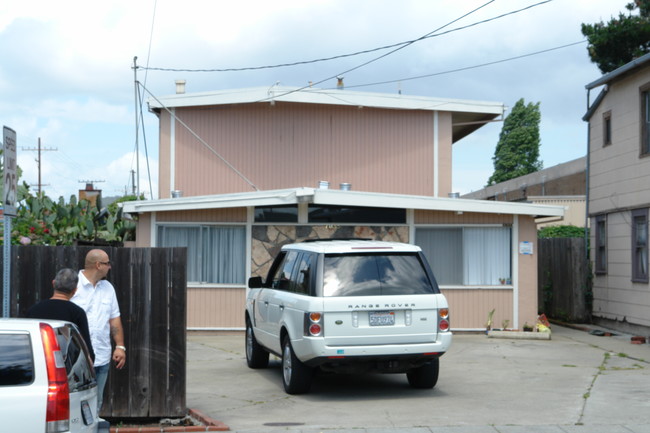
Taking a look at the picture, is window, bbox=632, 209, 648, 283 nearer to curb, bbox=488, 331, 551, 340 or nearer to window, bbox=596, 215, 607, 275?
window, bbox=596, 215, 607, 275

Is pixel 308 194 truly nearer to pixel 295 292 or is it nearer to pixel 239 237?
pixel 239 237

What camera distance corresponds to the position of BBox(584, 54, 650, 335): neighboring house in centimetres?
1870

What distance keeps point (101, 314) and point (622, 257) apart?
14664 millimetres

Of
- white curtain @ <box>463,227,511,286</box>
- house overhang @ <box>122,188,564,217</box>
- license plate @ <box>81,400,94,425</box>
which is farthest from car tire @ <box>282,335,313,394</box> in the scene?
white curtain @ <box>463,227,511,286</box>

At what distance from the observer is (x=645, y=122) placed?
1872 cm

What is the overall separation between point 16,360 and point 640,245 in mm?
15787

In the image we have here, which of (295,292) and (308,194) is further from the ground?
(308,194)

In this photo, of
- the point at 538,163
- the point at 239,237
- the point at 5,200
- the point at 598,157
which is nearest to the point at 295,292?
the point at 5,200

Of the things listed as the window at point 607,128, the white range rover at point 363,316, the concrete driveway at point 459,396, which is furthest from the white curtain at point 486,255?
the white range rover at point 363,316

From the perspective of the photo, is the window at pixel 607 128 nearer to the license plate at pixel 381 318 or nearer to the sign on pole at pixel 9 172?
the license plate at pixel 381 318

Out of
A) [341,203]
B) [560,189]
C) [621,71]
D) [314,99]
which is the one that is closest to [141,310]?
[341,203]

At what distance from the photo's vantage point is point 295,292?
1162 centimetres

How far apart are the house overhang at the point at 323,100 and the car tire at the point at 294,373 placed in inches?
432

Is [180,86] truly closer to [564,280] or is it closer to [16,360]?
[564,280]
